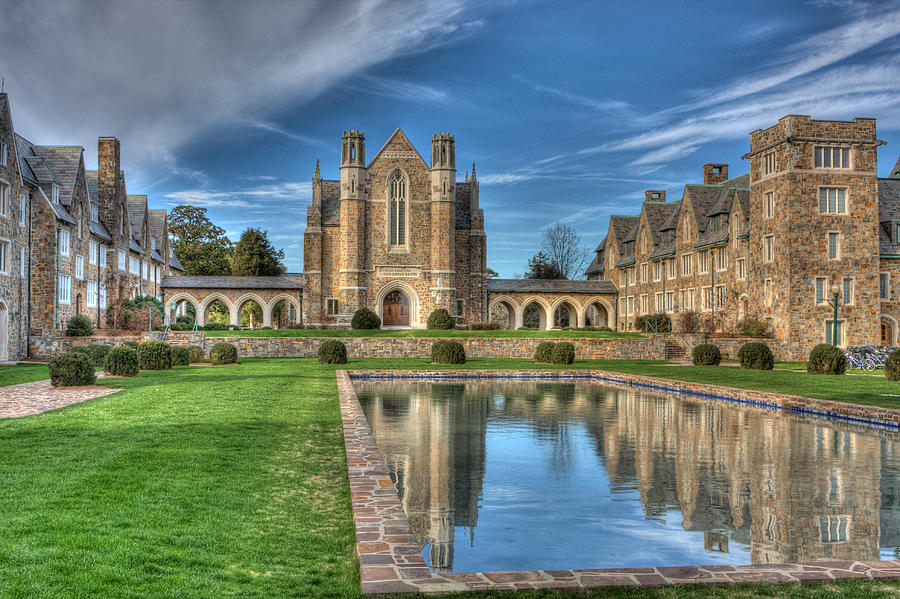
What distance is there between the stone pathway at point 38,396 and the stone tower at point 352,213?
1185 inches

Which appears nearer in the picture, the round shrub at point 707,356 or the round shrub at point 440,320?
the round shrub at point 707,356

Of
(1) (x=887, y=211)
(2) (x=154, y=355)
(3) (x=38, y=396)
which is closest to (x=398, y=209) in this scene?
(2) (x=154, y=355)

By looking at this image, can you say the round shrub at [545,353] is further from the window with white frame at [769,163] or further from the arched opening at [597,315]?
the arched opening at [597,315]

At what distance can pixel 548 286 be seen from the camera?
56750 millimetres

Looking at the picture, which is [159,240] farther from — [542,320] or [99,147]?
[542,320]

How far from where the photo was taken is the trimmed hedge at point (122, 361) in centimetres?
2077

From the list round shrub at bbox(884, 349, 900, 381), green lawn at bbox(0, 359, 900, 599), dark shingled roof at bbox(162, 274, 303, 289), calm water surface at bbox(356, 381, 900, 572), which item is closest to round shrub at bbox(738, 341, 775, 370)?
round shrub at bbox(884, 349, 900, 381)

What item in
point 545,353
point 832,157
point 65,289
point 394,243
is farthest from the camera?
point 394,243

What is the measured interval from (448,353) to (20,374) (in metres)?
15.2

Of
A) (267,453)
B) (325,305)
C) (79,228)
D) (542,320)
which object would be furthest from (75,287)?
(542,320)

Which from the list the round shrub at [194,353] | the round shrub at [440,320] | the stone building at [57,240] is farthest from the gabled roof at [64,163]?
the round shrub at [440,320]

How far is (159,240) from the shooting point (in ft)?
191

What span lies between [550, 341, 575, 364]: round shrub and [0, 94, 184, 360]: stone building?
75.0 ft

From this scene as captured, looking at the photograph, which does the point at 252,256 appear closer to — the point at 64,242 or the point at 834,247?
the point at 64,242
